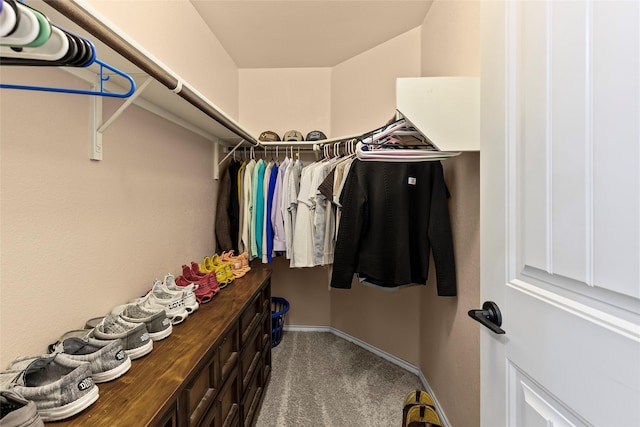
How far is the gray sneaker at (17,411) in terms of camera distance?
50 cm

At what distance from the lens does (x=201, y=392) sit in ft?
2.99

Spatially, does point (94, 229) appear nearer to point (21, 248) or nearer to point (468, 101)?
point (21, 248)

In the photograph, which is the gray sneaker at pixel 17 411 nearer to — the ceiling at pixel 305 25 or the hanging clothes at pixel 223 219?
the hanging clothes at pixel 223 219

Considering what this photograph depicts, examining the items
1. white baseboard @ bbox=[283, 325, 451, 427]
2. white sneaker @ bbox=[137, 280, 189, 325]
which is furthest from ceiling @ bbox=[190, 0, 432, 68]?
white baseboard @ bbox=[283, 325, 451, 427]

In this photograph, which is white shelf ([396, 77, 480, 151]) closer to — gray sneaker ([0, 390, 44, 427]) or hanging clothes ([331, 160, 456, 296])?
hanging clothes ([331, 160, 456, 296])

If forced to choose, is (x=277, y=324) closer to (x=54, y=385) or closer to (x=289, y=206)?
(x=289, y=206)

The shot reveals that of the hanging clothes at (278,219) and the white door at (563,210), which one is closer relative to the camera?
the white door at (563,210)

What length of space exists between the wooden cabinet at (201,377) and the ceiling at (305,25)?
69.8 inches

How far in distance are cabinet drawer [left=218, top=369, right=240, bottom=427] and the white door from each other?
902mm

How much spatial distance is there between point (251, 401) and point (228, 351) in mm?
532

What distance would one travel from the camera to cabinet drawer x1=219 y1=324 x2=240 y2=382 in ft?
3.52

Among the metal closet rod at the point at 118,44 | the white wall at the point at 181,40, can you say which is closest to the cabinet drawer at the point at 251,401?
the metal closet rod at the point at 118,44

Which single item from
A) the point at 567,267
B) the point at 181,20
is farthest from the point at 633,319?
the point at 181,20

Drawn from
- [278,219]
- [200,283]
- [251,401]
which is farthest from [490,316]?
[278,219]
